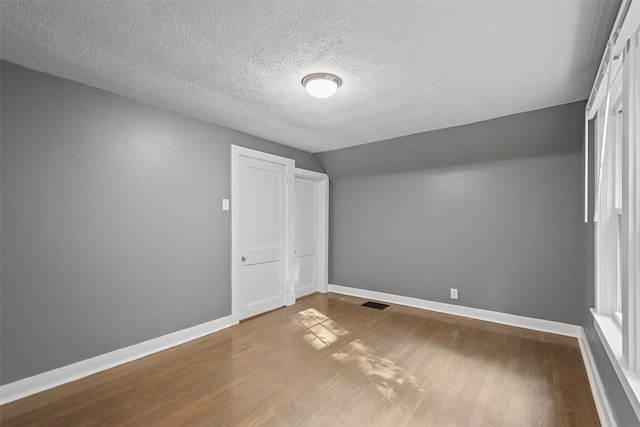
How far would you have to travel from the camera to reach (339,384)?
7.07 ft

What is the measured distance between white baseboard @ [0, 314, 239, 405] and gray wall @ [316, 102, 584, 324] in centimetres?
259

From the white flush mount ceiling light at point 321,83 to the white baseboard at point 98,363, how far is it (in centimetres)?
271

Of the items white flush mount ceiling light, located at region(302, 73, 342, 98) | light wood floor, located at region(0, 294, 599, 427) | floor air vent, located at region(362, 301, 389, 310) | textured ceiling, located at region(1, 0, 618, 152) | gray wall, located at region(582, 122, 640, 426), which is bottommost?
floor air vent, located at region(362, 301, 389, 310)

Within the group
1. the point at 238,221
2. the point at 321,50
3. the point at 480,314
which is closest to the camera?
the point at 321,50

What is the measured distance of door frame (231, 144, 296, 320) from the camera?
3.37 m

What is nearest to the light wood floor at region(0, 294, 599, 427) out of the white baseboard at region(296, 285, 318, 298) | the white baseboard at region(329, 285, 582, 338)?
the white baseboard at region(329, 285, 582, 338)

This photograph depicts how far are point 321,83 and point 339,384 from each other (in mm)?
2361

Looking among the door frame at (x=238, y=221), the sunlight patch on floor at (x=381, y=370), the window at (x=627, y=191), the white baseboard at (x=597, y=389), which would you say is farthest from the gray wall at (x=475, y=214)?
the sunlight patch on floor at (x=381, y=370)

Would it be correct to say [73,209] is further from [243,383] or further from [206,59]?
[243,383]

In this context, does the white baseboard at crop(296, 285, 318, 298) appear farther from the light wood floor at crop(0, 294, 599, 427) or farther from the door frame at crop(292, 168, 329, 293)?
the light wood floor at crop(0, 294, 599, 427)

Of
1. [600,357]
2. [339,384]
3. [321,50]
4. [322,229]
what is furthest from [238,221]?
[600,357]

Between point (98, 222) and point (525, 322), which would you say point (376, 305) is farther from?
point (98, 222)

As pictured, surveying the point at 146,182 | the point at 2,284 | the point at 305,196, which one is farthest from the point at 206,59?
the point at 305,196

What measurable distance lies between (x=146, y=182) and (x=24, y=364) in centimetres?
162
